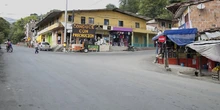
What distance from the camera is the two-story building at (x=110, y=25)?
40.0 meters

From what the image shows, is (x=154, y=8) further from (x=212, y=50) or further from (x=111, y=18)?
(x=212, y=50)

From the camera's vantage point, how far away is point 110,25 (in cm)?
4319

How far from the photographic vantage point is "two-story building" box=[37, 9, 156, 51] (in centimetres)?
4003

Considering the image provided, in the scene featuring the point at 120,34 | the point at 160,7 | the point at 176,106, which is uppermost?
the point at 160,7

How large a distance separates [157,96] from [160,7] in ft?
183

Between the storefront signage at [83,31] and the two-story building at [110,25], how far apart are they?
1949mm

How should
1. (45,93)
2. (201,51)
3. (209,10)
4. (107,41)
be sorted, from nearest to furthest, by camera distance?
(45,93)
(201,51)
(209,10)
(107,41)

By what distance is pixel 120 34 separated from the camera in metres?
43.6

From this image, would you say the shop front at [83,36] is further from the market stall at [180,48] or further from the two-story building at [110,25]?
the market stall at [180,48]

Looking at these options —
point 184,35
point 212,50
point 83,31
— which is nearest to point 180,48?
point 184,35

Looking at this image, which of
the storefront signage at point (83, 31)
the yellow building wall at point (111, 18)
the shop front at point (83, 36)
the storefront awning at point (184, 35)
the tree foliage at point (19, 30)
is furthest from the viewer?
the tree foliage at point (19, 30)

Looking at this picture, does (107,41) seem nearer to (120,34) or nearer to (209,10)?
(120,34)

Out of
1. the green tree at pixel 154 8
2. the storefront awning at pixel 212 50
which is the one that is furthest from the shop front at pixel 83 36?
the green tree at pixel 154 8

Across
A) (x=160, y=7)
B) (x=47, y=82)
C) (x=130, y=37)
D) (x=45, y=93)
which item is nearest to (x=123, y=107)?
(x=45, y=93)
